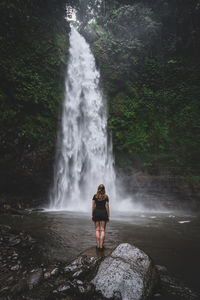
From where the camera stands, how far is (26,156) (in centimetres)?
1059

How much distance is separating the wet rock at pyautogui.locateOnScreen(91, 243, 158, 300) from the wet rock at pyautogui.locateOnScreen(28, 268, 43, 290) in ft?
2.71

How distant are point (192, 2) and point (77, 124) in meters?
15.3

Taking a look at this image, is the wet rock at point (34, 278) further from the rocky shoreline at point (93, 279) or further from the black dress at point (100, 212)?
the black dress at point (100, 212)

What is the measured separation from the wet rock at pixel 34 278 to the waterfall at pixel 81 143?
27.8 feet

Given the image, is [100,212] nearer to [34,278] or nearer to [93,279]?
[93,279]

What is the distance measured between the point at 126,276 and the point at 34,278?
1369 millimetres

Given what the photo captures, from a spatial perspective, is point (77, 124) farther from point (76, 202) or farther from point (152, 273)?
point (152, 273)

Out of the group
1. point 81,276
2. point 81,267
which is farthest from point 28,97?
point 81,276

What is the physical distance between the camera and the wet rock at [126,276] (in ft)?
8.18

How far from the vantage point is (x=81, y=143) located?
13.9m

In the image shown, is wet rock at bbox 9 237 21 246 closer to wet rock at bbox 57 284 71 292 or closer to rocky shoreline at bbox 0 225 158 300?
rocky shoreline at bbox 0 225 158 300

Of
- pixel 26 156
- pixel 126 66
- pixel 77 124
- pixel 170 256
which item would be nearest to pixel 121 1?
pixel 126 66

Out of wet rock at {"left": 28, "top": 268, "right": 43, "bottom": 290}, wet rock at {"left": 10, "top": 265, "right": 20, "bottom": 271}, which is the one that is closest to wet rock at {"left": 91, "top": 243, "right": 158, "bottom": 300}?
wet rock at {"left": 28, "top": 268, "right": 43, "bottom": 290}

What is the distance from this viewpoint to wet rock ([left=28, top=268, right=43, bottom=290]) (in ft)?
8.83
